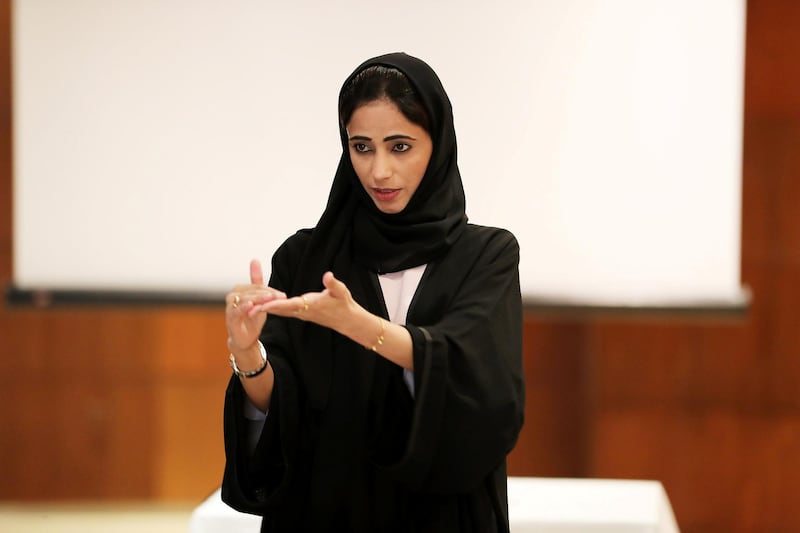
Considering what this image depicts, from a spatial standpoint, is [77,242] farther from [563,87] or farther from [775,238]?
[775,238]

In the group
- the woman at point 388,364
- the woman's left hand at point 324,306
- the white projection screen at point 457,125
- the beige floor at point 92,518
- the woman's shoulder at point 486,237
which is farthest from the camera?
the beige floor at point 92,518

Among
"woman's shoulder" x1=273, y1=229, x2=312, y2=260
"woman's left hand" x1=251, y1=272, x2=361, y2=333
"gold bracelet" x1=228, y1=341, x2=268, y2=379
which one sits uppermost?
"woman's shoulder" x1=273, y1=229, x2=312, y2=260

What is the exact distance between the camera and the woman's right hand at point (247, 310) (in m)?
1.33

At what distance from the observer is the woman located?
1412 mm

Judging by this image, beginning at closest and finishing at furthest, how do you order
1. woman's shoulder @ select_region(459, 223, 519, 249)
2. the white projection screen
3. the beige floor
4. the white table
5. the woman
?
the woman → woman's shoulder @ select_region(459, 223, 519, 249) → the white table → the white projection screen → the beige floor

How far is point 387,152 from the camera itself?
1.48 meters

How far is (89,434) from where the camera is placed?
3.91 m

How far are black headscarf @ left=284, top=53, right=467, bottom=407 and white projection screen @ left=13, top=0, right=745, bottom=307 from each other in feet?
5.08

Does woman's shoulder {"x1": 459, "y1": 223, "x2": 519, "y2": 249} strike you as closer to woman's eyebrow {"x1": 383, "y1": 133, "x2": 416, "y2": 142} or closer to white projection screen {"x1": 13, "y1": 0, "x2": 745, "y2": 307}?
woman's eyebrow {"x1": 383, "y1": 133, "x2": 416, "y2": 142}

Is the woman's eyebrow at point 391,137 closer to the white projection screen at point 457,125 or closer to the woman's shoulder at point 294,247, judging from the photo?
the woman's shoulder at point 294,247

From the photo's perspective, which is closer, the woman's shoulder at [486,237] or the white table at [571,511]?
the woman's shoulder at [486,237]

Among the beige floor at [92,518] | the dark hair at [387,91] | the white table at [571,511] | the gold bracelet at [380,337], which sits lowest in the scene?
the beige floor at [92,518]

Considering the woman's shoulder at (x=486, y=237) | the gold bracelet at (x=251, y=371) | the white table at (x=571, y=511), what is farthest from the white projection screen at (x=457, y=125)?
the gold bracelet at (x=251, y=371)

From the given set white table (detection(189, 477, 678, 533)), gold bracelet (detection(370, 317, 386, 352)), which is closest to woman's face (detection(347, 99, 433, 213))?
gold bracelet (detection(370, 317, 386, 352))
